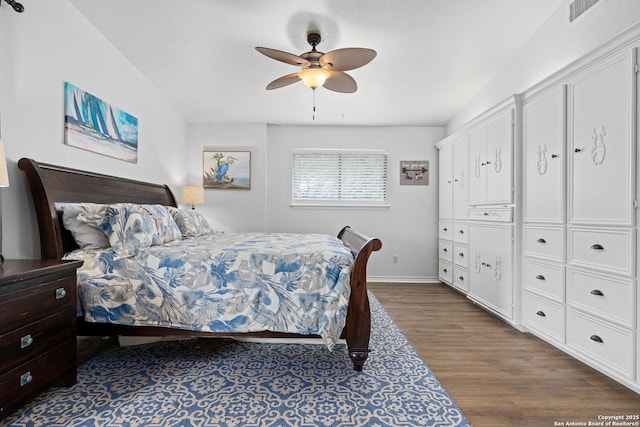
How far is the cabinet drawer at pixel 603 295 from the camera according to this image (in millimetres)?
1895

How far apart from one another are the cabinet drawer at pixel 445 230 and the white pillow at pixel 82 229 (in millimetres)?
4107

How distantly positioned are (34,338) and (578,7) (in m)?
4.06

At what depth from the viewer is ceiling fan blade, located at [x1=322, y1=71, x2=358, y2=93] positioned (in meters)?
2.70

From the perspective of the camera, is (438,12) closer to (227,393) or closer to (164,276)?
(164,276)

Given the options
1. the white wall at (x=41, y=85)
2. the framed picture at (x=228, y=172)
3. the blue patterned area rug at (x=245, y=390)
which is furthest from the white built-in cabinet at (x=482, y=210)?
the white wall at (x=41, y=85)

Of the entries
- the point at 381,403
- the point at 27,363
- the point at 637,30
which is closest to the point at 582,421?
the point at 381,403

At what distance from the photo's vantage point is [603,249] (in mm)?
2066

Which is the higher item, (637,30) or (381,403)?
(637,30)

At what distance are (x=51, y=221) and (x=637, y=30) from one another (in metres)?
3.76

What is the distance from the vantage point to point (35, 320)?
63.2 inches

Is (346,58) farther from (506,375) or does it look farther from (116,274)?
(506,375)

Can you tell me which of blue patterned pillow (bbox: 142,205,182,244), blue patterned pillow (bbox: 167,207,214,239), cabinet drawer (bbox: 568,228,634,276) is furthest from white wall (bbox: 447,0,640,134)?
blue patterned pillow (bbox: 167,207,214,239)

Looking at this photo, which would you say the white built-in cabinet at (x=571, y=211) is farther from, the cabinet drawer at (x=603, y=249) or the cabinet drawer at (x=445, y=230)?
the cabinet drawer at (x=445, y=230)

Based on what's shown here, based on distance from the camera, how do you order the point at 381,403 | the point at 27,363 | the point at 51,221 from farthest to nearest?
the point at 51,221 → the point at 381,403 → the point at 27,363
